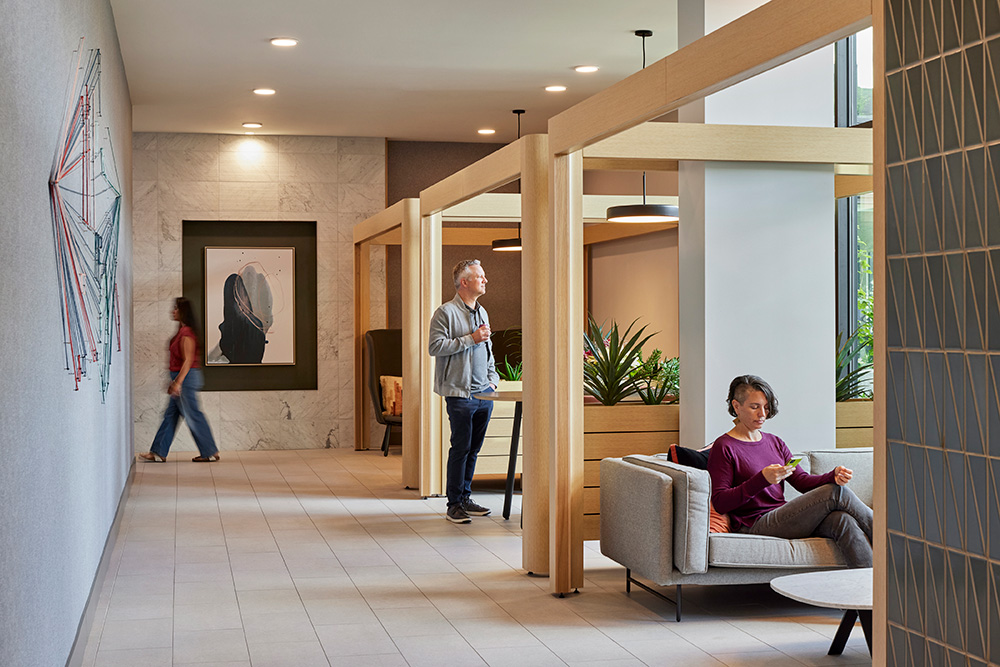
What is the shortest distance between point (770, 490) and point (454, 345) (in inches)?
94.4

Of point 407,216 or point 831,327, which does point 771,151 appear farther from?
point 407,216

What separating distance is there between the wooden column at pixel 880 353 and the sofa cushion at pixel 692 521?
1765 mm

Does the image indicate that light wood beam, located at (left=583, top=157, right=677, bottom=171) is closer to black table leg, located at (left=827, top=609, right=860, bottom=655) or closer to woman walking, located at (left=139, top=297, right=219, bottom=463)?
black table leg, located at (left=827, top=609, right=860, bottom=655)

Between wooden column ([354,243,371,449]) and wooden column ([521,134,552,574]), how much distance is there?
5572 mm

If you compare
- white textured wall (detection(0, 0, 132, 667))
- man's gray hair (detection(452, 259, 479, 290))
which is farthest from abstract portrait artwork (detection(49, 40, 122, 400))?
man's gray hair (detection(452, 259, 479, 290))

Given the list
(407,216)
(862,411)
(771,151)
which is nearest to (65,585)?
(771,151)

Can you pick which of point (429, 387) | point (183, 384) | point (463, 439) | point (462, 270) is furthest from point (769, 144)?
point (183, 384)

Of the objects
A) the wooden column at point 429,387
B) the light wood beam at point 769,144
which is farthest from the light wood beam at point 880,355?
the wooden column at point 429,387

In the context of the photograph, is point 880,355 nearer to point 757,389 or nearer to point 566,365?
point 757,389

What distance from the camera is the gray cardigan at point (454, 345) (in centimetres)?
649

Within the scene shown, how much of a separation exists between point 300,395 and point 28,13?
27.3 feet

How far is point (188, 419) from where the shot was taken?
9.36 meters

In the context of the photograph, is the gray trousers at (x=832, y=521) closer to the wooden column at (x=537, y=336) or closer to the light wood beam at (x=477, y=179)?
the wooden column at (x=537, y=336)

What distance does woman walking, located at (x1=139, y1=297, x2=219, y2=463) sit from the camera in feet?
29.9
